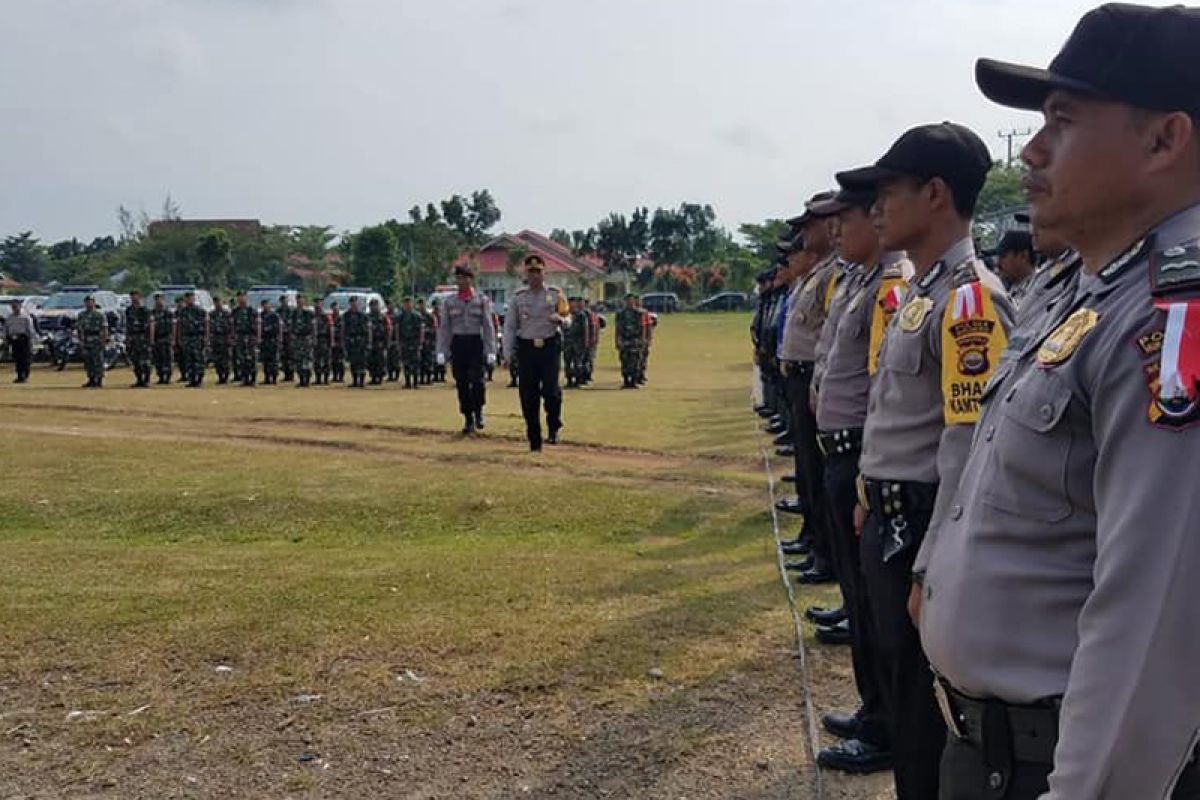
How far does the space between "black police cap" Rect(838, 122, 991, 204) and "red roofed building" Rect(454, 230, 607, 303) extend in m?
61.7

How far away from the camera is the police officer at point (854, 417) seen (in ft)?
12.0

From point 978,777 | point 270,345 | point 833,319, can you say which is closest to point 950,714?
point 978,777

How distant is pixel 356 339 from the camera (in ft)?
68.7

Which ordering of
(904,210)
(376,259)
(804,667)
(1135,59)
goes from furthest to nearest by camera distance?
(376,259)
(804,667)
(904,210)
(1135,59)

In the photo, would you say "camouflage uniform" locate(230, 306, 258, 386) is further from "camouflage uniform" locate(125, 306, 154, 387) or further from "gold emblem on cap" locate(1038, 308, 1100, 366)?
"gold emblem on cap" locate(1038, 308, 1100, 366)

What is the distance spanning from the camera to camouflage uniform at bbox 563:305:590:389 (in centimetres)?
2031

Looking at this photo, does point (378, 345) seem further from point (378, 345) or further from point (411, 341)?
point (411, 341)

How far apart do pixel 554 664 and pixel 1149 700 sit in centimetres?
344

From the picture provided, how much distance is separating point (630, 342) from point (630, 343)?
0.02m

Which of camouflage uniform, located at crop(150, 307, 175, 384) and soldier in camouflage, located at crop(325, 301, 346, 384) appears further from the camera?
soldier in camouflage, located at crop(325, 301, 346, 384)

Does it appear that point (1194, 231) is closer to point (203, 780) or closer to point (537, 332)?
point (203, 780)

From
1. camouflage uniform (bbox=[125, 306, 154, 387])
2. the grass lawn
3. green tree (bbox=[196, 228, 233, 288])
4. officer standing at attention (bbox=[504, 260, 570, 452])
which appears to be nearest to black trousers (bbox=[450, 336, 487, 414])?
officer standing at attention (bbox=[504, 260, 570, 452])

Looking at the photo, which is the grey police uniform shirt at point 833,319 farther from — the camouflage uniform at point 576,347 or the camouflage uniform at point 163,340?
the camouflage uniform at point 163,340

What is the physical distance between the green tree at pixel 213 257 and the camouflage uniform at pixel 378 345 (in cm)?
3144
